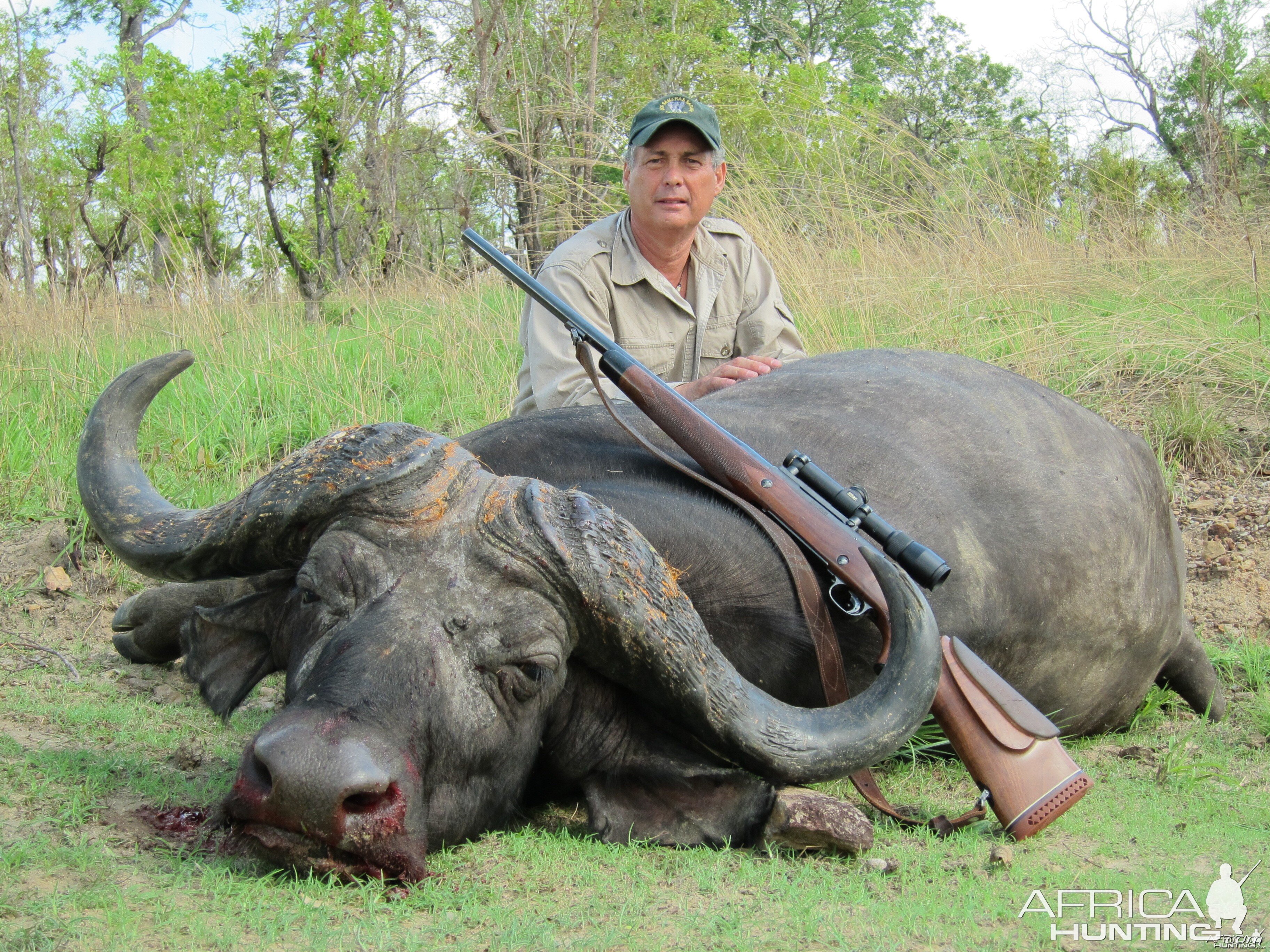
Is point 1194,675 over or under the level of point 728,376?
under

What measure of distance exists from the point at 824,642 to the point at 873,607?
0.50ft

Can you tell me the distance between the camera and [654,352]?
484 cm

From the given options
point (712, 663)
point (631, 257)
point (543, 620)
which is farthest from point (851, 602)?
point (631, 257)

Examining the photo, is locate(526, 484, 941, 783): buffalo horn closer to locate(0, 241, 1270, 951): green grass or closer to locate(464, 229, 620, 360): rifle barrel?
locate(0, 241, 1270, 951): green grass

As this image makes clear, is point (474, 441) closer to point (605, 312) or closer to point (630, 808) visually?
point (630, 808)

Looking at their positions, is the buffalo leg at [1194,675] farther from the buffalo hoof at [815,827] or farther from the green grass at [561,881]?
the buffalo hoof at [815,827]

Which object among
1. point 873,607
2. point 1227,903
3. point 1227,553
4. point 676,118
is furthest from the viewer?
point 1227,553

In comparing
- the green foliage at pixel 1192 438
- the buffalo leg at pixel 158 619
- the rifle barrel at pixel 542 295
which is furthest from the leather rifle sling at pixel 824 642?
the green foliage at pixel 1192 438

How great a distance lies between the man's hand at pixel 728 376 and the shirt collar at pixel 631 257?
0.86 meters

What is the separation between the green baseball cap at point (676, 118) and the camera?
15.3 feet

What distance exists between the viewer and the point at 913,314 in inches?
292

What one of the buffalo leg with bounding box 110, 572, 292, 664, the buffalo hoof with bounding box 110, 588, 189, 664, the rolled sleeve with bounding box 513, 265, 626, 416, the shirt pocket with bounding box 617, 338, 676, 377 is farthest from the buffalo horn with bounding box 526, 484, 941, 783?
the shirt pocket with bounding box 617, 338, 676, 377

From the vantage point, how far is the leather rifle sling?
2.77 m

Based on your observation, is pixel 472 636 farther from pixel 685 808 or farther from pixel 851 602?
pixel 851 602
